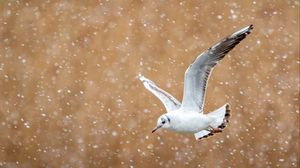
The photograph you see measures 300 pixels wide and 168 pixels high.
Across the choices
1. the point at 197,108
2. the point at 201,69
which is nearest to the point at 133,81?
the point at 197,108

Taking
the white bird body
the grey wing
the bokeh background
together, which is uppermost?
the bokeh background

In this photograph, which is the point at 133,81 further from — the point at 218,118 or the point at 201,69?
the point at 201,69

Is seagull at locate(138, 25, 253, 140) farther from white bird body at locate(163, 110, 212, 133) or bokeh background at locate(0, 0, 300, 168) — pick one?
bokeh background at locate(0, 0, 300, 168)

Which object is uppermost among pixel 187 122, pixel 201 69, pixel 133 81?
pixel 133 81

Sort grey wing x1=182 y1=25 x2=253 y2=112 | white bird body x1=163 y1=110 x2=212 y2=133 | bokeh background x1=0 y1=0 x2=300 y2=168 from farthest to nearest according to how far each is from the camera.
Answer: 1. bokeh background x1=0 y1=0 x2=300 y2=168
2. white bird body x1=163 y1=110 x2=212 y2=133
3. grey wing x1=182 y1=25 x2=253 y2=112

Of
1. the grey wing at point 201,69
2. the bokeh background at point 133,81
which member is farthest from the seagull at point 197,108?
the bokeh background at point 133,81

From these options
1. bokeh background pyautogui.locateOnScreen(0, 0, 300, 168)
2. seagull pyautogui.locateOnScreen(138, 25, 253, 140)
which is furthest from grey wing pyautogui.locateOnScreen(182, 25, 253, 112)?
bokeh background pyautogui.locateOnScreen(0, 0, 300, 168)

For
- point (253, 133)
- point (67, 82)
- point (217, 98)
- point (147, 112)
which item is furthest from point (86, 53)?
point (253, 133)
